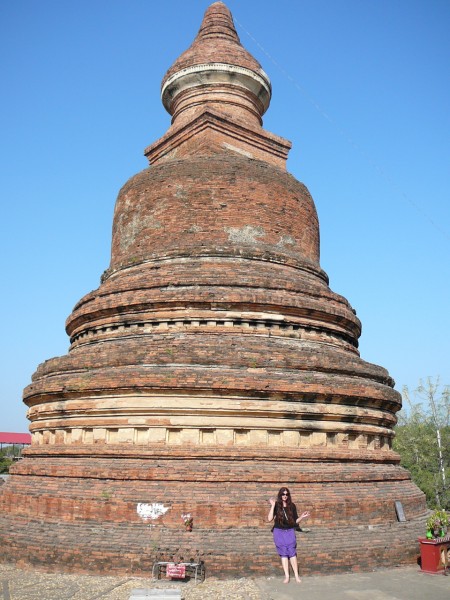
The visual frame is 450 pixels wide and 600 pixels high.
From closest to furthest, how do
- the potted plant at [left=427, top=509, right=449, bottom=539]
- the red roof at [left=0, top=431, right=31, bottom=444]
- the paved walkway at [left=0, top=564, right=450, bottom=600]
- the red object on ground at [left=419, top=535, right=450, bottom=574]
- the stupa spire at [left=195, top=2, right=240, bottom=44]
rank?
the paved walkway at [left=0, top=564, right=450, bottom=600]
the red object on ground at [left=419, top=535, right=450, bottom=574]
the potted plant at [left=427, top=509, right=449, bottom=539]
the stupa spire at [left=195, top=2, right=240, bottom=44]
the red roof at [left=0, top=431, right=31, bottom=444]

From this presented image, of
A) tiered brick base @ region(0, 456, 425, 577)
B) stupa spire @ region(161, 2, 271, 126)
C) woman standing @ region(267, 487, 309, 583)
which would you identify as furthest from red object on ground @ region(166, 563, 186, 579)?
stupa spire @ region(161, 2, 271, 126)

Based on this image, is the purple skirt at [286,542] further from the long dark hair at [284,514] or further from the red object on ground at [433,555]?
the red object on ground at [433,555]

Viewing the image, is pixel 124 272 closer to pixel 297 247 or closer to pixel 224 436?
pixel 297 247

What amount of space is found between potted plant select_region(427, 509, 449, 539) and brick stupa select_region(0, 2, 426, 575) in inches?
21.5

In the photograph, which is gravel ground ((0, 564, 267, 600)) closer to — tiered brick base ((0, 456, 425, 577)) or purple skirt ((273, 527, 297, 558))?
tiered brick base ((0, 456, 425, 577))

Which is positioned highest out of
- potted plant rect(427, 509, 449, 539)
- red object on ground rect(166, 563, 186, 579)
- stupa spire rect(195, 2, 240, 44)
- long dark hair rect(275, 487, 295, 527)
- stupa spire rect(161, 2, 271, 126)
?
stupa spire rect(195, 2, 240, 44)

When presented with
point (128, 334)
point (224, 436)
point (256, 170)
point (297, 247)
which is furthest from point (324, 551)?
point (256, 170)

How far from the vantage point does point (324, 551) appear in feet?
29.3

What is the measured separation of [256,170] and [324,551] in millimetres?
10120

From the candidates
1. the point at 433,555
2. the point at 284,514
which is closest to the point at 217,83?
the point at 284,514

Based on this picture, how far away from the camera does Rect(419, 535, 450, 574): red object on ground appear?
29.6 feet

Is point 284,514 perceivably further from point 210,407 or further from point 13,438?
point 13,438

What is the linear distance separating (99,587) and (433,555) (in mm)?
5312

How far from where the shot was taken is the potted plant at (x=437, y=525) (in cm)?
934
